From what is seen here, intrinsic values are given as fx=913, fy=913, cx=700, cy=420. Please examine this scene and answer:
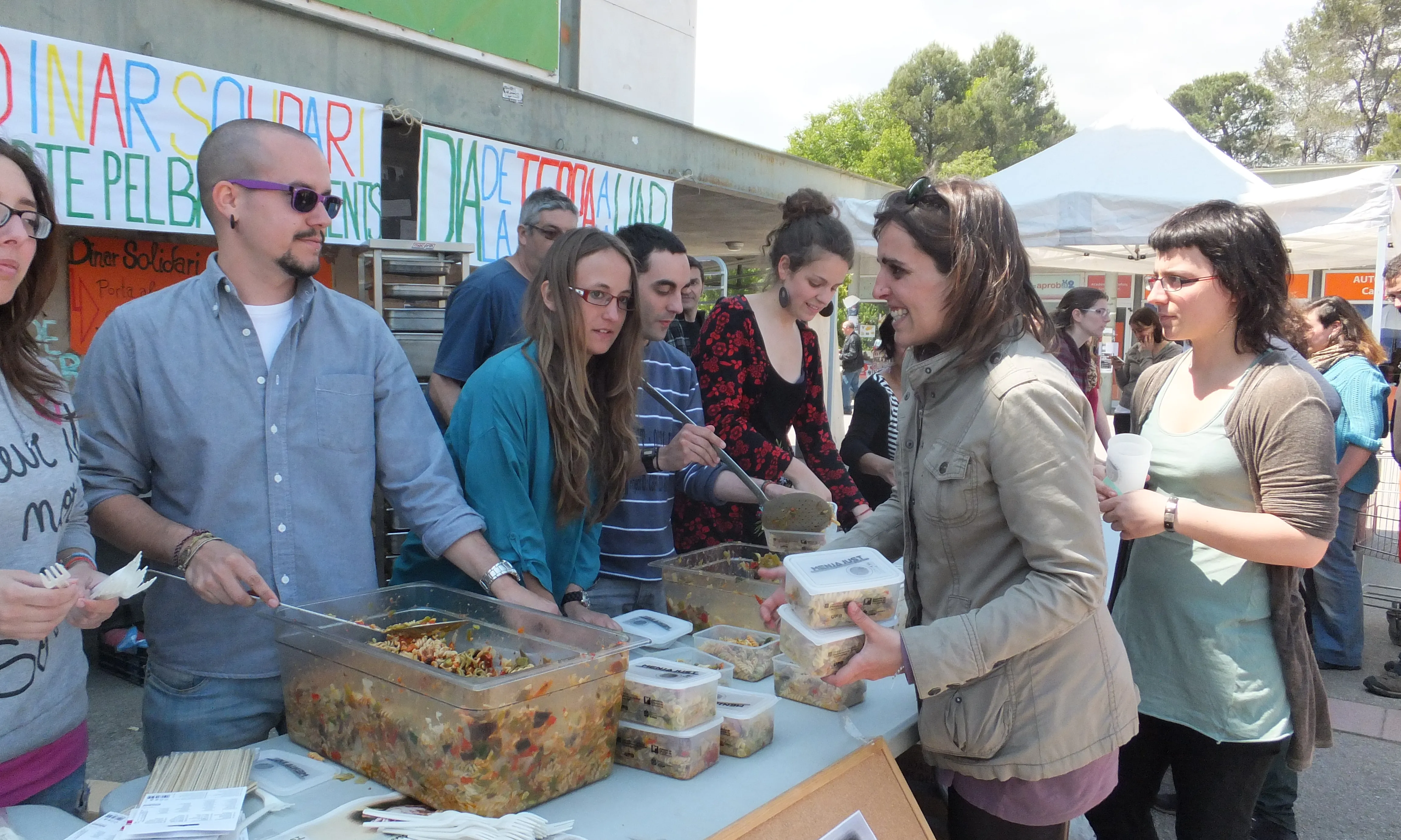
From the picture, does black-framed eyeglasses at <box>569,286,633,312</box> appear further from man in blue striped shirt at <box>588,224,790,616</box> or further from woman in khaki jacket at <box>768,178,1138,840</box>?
woman in khaki jacket at <box>768,178,1138,840</box>

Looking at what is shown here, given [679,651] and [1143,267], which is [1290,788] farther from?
[1143,267]

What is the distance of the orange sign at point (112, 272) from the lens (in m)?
4.46

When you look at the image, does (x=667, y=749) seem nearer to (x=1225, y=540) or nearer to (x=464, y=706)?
(x=464, y=706)

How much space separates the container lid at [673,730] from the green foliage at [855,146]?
29.6 metres

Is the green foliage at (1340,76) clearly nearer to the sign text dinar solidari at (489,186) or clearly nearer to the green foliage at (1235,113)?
the green foliage at (1235,113)

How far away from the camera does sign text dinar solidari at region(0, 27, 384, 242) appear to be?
3447mm

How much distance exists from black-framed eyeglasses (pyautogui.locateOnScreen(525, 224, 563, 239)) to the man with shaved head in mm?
1616

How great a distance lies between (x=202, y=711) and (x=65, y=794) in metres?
0.23

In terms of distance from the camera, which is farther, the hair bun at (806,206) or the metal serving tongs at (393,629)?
the hair bun at (806,206)

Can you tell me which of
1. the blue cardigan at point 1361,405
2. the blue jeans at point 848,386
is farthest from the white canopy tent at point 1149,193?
the blue jeans at point 848,386

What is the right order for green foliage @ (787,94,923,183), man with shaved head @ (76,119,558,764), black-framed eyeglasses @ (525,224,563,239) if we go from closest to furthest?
man with shaved head @ (76,119,558,764), black-framed eyeglasses @ (525,224,563,239), green foliage @ (787,94,923,183)

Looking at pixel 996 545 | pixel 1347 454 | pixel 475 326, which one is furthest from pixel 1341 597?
pixel 475 326

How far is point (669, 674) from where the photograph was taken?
159cm

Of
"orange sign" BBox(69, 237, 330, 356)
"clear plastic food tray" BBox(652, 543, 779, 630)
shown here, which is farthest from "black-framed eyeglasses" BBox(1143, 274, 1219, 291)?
"orange sign" BBox(69, 237, 330, 356)
